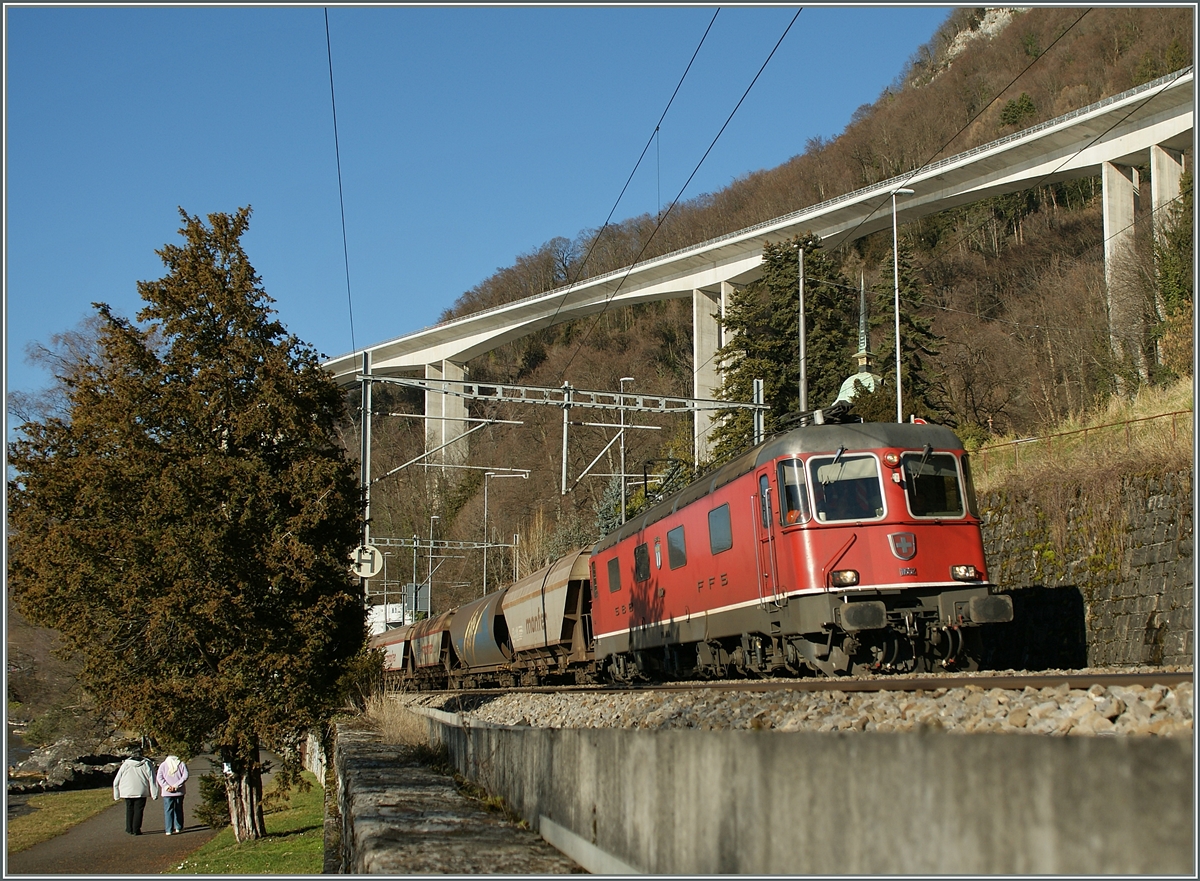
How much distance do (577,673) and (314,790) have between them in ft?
21.8

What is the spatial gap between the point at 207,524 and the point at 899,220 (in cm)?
4949

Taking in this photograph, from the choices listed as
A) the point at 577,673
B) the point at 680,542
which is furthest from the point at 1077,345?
the point at 680,542

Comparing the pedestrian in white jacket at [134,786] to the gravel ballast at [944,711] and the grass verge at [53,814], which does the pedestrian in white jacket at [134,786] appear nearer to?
the grass verge at [53,814]

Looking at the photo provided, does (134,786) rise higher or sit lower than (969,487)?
lower

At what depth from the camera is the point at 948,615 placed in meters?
12.9

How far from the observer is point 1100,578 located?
60.1 ft

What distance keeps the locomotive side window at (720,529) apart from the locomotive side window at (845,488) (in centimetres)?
186

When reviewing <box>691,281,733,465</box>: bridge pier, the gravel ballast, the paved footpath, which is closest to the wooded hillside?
<box>691,281,733,465</box>: bridge pier

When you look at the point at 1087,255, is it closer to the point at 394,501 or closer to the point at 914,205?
the point at 914,205

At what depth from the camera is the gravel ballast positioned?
5.49 metres

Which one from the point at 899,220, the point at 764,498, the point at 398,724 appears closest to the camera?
the point at 398,724

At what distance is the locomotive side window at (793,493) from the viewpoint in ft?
43.5

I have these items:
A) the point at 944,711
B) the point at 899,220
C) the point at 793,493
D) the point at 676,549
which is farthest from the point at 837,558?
the point at 899,220

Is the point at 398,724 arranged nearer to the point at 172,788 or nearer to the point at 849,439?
the point at 849,439
